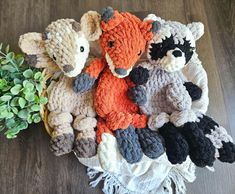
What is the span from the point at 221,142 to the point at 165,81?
0.71 feet

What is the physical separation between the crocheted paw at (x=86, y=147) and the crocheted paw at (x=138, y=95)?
159 millimetres

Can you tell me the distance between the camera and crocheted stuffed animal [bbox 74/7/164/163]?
843 mm

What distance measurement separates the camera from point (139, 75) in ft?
2.93

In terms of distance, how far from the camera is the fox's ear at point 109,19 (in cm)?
83

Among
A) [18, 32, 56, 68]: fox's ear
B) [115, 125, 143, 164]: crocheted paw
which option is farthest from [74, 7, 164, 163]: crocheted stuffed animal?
[18, 32, 56, 68]: fox's ear

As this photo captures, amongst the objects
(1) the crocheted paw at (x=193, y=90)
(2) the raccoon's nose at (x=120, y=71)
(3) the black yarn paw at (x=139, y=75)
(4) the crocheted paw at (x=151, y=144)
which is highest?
(2) the raccoon's nose at (x=120, y=71)

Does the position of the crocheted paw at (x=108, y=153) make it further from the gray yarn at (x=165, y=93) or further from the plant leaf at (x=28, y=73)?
the plant leaf at (x=28, y=73)

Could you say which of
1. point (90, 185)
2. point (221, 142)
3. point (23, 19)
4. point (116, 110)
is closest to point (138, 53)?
point (116, 110)

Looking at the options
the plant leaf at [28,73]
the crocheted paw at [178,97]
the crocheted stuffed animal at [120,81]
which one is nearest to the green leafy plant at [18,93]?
the plant leaf at [28,73]

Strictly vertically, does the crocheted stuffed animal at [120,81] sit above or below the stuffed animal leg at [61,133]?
above

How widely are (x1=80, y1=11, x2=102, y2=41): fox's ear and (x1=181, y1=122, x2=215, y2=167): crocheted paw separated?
0.34m

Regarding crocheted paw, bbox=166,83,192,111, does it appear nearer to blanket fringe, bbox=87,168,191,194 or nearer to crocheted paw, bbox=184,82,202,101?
crocheted paw, bbox=184,82,202,101

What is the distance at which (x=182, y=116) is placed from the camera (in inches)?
34.1

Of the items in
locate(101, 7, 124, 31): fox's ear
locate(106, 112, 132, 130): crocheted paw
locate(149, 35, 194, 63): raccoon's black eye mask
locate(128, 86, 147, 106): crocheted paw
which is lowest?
locate(106, 112, 132, 130): crocheted paw
